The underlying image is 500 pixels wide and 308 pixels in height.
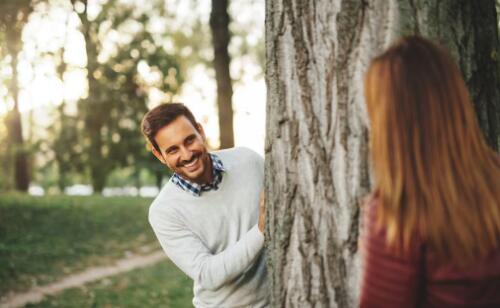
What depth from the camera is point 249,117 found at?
19766 millimetres

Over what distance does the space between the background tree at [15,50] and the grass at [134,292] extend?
7.08 meters

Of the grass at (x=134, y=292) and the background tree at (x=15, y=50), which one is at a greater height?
the background tree at (x=15, y=50)

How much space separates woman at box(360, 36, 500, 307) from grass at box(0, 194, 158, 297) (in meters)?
7.98

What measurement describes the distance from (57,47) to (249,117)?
7055 millimetres

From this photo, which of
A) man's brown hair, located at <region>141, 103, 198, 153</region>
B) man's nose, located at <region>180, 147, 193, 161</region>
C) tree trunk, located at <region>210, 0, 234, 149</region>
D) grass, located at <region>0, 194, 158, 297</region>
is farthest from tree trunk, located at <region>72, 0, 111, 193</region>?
man's nose, located at <region>180, 147, 193, 161</region>

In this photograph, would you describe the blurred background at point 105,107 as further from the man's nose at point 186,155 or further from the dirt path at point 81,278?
the man's nose at point 186,155

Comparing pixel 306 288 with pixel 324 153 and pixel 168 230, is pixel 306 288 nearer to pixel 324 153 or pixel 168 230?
pixel 324 153

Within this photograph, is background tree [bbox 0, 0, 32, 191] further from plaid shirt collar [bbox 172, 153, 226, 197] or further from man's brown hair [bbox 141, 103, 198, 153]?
plaid shirt collar [bbox 172, 153, 226, 197]

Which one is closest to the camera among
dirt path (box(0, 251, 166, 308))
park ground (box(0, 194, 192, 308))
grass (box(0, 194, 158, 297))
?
dirt path (box(0, 251, 166, 308))

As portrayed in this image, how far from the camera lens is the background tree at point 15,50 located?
12938 mm

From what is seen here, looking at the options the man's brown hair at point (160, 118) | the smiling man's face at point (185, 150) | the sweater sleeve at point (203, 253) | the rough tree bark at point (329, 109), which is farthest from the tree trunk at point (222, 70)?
the rough tree bark at point (329, 109)

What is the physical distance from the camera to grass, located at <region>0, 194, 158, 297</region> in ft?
31.0

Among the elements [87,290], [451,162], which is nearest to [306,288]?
[451,162]

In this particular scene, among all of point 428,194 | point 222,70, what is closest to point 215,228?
point 428,194
